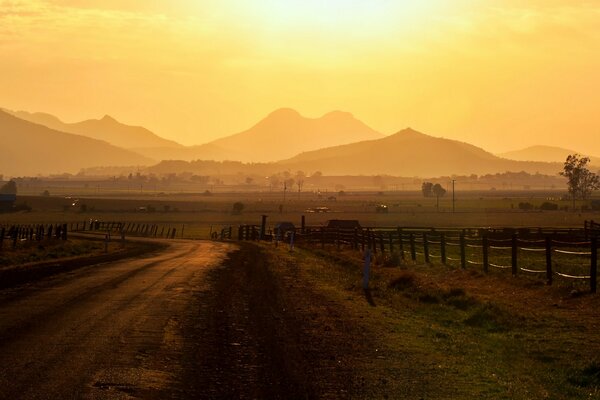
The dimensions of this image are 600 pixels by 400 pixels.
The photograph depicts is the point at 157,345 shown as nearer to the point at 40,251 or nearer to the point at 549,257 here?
the point at 549,257

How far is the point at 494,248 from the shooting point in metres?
39.8

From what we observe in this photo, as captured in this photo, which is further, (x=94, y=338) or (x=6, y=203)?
(x=6, y=203)

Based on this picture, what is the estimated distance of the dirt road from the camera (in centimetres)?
1162

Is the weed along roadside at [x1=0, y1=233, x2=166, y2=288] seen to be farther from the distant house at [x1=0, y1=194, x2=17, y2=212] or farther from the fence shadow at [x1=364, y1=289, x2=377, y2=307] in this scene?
the distant house at [x1=0, y1=194, x2=17, y2=212]

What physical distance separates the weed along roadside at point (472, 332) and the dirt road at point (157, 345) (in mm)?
1156

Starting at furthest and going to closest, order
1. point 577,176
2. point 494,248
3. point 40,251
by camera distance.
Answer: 1. point 577,176
2. point 40,251
3. point 494,248

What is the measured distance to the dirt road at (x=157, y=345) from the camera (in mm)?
11617

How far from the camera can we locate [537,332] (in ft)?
60.6

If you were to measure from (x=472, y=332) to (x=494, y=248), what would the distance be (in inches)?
857

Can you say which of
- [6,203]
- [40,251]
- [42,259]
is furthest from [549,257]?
[6,203]

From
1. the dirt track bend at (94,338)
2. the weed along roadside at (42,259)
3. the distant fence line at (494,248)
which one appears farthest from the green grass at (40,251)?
the distant fence line at (494,248)

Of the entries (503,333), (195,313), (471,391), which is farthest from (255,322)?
(471,391)

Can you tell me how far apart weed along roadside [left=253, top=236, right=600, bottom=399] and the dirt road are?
3.79 feet

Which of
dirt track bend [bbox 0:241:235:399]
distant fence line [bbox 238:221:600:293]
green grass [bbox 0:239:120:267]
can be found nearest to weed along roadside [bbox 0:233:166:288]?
green grass [bbox 0:239:120:267]
